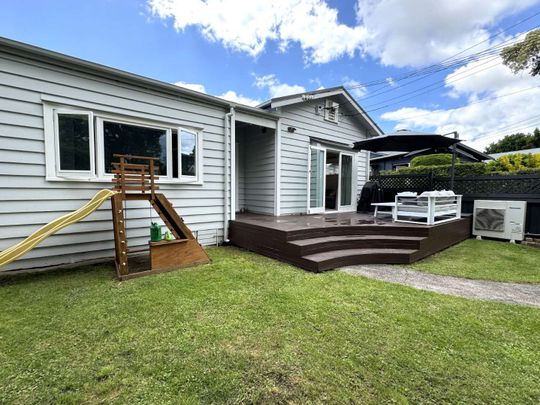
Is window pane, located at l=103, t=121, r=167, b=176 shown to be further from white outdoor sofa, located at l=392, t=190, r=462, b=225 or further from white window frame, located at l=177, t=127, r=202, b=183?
white outdoor sofa, located at l=392, t=190, r=462, b=225

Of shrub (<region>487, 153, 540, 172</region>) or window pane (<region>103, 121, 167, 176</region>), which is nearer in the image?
window pane (<region>103, 121, 167, 176</region>)

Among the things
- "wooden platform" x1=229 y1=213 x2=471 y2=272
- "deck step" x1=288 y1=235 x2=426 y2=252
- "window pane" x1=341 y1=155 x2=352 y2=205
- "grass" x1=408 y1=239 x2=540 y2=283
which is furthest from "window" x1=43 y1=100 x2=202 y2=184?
"window pane" x1=341 y1=155 x2=352 y2=205

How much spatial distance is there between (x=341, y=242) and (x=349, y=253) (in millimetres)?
304

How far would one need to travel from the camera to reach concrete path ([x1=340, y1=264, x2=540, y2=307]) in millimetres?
3078

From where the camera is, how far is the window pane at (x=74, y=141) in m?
3.96

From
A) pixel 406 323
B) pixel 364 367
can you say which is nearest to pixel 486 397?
pixel 364 367

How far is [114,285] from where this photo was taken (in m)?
3.34

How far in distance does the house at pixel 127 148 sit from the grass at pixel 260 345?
3.95 feet

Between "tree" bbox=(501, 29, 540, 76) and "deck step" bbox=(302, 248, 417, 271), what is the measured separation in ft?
41.6

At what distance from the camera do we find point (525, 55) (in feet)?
37.2

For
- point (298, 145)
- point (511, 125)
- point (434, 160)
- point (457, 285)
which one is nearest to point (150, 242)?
point (457, 285)

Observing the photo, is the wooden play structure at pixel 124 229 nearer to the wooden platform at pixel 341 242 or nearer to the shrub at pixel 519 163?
the wooden platform at pixel 341 242

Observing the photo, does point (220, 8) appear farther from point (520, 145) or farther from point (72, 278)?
point (520, 145)

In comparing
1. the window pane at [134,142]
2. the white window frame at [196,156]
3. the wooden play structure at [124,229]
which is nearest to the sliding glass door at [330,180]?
the white window frame at [196,156]
